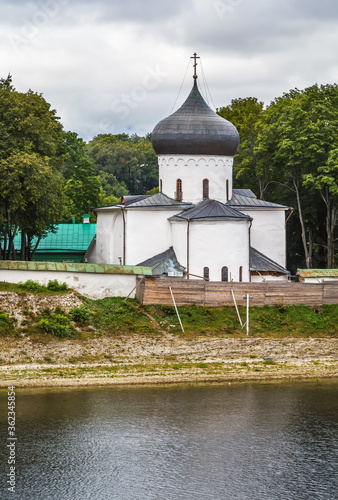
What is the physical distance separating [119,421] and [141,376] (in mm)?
3989

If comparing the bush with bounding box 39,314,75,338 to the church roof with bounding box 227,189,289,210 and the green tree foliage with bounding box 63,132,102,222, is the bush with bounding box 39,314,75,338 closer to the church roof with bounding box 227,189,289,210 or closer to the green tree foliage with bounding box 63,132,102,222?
the church roof with bounding box 227,189,289,210

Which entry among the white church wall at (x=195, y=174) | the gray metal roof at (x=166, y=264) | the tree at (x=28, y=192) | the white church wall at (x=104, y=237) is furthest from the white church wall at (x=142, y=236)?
the tree at (x=28, y=192)

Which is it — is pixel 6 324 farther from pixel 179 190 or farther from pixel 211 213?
pixel 179 190

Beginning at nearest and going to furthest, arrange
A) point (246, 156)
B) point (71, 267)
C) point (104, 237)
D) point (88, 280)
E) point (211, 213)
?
1. point (71, 267)
2. point (88, 280)
3. point (211, 213)
4. point (104, 237)
5. point (246, 156)

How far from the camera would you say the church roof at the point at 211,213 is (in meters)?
36.6

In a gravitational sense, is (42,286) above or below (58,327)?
above

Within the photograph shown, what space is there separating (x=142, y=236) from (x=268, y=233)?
6222 mm

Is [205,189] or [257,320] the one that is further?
[205,189]

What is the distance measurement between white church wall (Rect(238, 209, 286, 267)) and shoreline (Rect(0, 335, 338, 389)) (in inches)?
354

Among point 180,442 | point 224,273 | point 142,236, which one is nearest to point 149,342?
point 224,273

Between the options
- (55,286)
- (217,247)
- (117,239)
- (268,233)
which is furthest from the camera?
(268,233)

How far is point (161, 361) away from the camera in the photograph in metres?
29.6

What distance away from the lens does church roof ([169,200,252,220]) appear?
3659cm

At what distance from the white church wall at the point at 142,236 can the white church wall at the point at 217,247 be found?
225 cm
